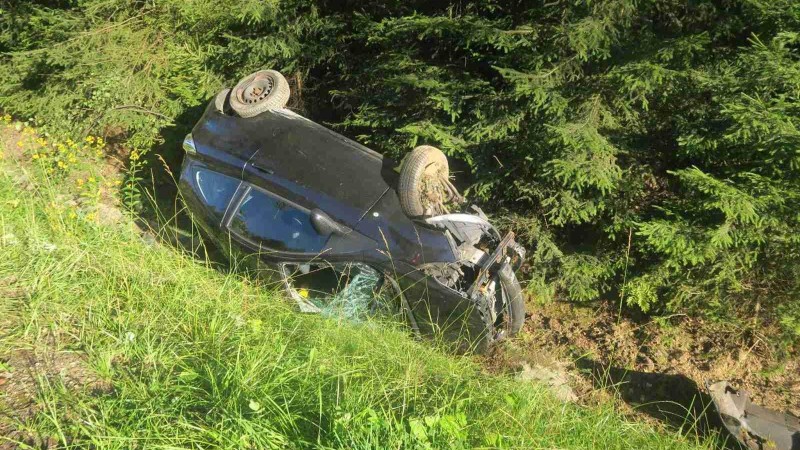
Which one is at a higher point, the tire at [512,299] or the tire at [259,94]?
the tire at [259,94]

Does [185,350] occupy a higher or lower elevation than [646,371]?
higher

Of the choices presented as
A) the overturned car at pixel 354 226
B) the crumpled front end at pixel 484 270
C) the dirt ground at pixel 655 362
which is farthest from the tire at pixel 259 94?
the dirt ground at pixel 655 362

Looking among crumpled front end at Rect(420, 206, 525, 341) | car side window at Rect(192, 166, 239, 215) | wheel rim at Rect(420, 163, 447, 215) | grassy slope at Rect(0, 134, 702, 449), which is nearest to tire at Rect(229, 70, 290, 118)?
car side window at Rect(192, 166, 239, 215)

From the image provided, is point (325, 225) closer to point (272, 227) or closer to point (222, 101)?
point (272, 227)

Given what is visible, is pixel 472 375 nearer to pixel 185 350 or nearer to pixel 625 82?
pixel 185 350

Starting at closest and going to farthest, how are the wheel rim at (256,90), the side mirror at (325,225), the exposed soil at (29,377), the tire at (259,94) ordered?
the exposed soil at (29,377), the side mirror at (325,225), the tire at (259,94), the wheel rim at (256,90)

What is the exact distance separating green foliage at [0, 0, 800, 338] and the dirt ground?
25 cm

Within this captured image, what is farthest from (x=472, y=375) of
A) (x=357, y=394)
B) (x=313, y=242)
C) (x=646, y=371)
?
(x=646, y=371)

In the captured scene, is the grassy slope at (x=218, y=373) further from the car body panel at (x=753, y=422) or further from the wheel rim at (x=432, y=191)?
the wheel rim at (x=432, y=191)

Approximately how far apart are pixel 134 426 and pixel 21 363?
1.20 meters

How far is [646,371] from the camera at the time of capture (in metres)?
5.64

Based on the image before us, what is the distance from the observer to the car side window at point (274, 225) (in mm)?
5262

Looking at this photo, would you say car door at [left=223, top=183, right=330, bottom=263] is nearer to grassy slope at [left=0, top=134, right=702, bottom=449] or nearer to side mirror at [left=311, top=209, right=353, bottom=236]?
side mirror at [left=311, top=209, right=353, bottom=236]

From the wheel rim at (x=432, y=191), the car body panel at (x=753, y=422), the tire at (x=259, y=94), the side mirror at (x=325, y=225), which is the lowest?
the car body panel at (x=753, y=422)
